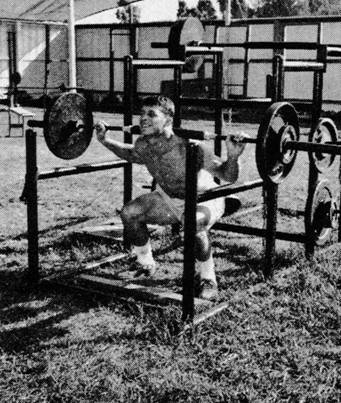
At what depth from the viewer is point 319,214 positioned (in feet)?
15.7

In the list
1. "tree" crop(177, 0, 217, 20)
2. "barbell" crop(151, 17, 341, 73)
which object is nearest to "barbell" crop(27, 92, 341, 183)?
"barbell" crop(151, 17, 341, 73)

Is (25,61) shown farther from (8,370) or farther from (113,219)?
(8,370)

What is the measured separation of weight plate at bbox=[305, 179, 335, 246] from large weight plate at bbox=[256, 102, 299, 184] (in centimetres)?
62

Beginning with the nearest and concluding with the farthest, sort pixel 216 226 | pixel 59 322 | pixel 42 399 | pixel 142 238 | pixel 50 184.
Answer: pixel 42 399
pixel 59 322
pixel 142 238
pixel 216 226
pixel 50 184

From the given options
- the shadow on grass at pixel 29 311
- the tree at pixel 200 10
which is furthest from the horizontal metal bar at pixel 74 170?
the tree at pixel 200 10

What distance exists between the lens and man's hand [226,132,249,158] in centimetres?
361

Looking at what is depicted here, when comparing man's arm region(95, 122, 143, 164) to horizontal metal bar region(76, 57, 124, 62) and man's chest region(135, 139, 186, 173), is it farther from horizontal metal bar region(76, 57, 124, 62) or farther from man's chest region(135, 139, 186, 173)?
horizontal metal bar region(76, 57, 124, 62)

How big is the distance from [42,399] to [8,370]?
0.34 m

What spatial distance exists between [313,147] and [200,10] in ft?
67.4

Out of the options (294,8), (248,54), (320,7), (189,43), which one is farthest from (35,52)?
(189,43)

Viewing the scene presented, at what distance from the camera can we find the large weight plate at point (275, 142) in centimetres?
367

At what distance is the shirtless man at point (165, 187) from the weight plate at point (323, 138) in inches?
34.0

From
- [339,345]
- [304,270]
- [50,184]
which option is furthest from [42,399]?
[50,184]

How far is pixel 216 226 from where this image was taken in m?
5.11
